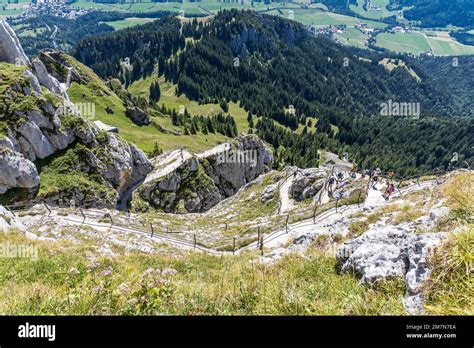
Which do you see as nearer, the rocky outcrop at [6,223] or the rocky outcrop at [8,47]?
the rocky outcrop at [6,223]

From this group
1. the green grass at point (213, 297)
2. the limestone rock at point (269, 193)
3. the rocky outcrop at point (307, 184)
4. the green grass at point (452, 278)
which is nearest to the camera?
the green grass at point (452, 278)

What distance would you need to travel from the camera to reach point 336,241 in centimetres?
1695

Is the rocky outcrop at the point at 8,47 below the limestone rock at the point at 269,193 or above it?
above

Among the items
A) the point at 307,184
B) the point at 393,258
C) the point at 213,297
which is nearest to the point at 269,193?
the point at 307,184

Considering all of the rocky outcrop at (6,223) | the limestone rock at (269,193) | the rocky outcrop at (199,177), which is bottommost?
the rocky outcrop at (199,177)

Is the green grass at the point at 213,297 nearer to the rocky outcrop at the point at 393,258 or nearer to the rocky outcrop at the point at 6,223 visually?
the rocky outcrop at the point at 393,258

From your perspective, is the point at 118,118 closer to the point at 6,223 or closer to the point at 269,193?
the point at 269,193

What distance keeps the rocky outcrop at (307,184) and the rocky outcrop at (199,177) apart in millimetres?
17319

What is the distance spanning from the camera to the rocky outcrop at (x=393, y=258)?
263 inches

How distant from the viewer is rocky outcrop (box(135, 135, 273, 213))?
2007 inches

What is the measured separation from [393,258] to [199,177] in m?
47.2

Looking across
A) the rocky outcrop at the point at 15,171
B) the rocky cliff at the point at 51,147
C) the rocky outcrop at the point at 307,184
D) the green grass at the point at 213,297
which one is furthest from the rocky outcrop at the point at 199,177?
the green grass at the point at 213,297
